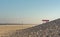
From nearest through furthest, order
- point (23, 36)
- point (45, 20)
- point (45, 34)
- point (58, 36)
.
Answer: point (58, 36) < point (45, 34) < point (23, 36) < point (45, 20)

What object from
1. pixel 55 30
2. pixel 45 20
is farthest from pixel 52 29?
pixel 45 20

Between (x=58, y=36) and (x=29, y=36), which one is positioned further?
(x=29, y=36)

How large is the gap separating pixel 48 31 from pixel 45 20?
29.7ft

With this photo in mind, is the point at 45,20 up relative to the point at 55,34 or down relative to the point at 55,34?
up

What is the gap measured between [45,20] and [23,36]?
25.7ft

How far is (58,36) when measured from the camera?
2062cm

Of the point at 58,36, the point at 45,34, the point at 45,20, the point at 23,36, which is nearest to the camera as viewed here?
the point at 58,36

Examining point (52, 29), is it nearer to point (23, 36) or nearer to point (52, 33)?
point (52, 33)

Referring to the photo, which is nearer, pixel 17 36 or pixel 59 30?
pixel 59 30

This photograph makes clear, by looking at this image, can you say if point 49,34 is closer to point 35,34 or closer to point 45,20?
point 35,34

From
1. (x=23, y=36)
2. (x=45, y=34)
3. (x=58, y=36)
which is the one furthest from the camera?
(x=23, y=36)

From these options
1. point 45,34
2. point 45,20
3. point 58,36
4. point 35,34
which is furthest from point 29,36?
point 45,20

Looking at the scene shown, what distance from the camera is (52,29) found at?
76.4ft

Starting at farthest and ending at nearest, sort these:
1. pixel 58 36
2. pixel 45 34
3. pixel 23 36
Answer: pixel 23 36
pixel 45 34
pixel 58 36
